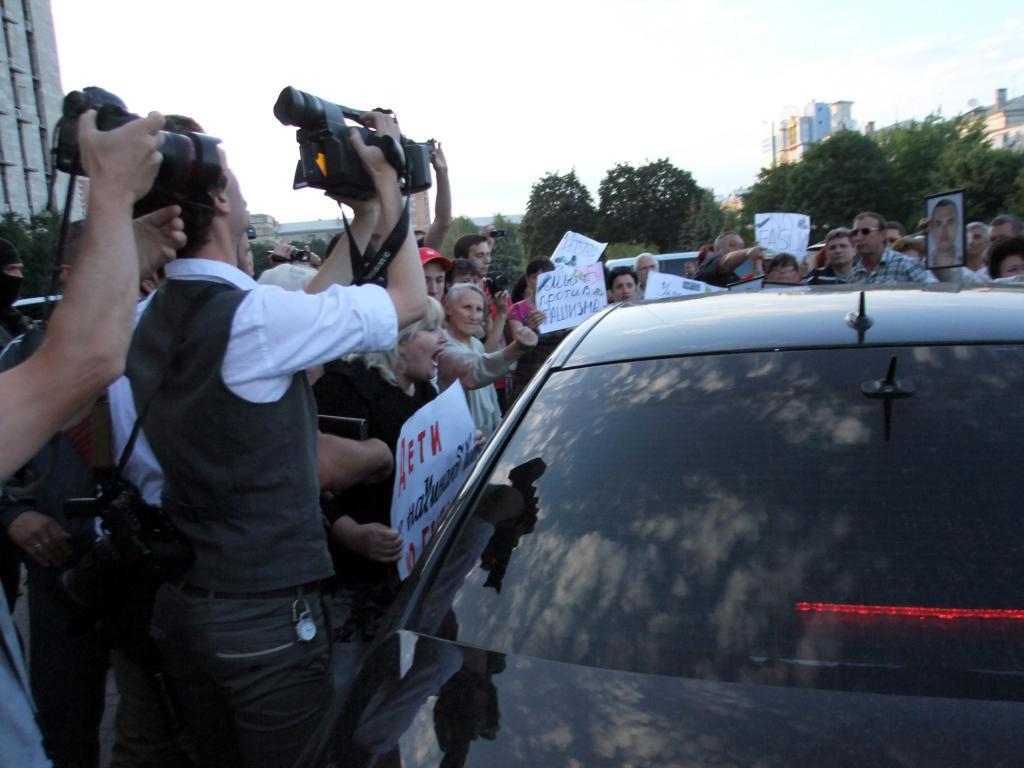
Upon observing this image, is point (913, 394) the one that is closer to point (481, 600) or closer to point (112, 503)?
point (481, 600)

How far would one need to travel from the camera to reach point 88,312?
125 cm

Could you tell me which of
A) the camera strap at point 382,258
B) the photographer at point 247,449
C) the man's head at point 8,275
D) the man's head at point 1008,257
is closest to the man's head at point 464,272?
the man's head at point 8,275

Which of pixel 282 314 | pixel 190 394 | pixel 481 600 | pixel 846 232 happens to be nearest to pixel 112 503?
pixel 190 394

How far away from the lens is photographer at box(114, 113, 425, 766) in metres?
1.82

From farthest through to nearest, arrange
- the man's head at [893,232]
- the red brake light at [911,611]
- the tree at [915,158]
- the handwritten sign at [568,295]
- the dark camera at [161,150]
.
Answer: the tree at [915,158] < the man's head at [893,232] < the handwritten sign at [568,295] < the dark camera at [161,150] < the red brake light at [911,611]

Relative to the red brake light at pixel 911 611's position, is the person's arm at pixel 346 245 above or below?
above

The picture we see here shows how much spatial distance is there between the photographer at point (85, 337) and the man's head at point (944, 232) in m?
5.40

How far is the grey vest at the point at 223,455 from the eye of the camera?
1832 millimetres

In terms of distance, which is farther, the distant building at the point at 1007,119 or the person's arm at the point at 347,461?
the distant building at the point at 1007,119

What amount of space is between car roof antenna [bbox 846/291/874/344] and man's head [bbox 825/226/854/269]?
20.7 ft

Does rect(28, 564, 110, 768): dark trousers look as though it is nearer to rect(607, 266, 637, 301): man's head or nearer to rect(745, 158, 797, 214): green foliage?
rect(607, 266, 637, 301): man's head

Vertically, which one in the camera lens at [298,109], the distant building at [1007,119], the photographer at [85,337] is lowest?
the photographer at [85,337]

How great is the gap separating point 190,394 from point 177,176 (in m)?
0.45

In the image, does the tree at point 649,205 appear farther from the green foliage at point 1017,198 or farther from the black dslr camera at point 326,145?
the black dslr camera at point 326,145
